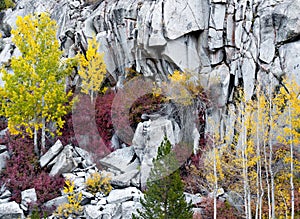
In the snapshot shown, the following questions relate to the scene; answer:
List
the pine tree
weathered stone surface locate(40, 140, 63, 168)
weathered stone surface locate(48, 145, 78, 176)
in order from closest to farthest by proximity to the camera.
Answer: the pine tree → weathered stone surface locate(48, 145, 78, 176) → weathered stone surface locate(40, 140, 63, 168)

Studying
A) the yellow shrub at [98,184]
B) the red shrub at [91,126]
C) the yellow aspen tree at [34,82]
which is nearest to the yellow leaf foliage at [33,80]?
the yellow aspen tree at [34,82]

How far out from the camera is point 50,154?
18750 millimetres

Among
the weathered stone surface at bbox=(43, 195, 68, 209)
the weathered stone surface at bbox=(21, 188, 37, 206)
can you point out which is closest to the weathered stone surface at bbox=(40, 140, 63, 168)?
the weathered stone surface at bbox=(21, 188, 37, 206)

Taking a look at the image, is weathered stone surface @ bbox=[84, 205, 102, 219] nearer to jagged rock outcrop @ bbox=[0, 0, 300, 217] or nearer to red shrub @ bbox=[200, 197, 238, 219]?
jagged rock outcrop @ bbox=[0, 0, 300, 217]

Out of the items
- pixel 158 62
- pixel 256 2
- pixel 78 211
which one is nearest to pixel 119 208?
pixel 78 211

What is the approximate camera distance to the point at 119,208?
14.7 m

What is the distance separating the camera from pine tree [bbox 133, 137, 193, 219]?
11.8 meters

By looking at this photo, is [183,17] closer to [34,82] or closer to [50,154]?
[34,82]

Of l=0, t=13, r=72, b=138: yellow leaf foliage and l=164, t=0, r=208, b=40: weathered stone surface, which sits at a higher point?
l=164, t=0, r=208, b=40: weathered stone surface

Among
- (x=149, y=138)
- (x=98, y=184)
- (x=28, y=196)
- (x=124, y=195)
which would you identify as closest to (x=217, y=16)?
(x=149, y=138)

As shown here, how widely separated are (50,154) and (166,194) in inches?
348

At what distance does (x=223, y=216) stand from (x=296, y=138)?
429cm

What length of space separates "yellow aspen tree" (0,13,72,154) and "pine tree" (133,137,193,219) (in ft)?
29.6

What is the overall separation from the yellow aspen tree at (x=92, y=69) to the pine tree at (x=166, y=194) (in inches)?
434
